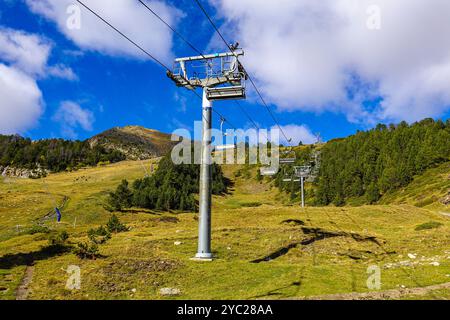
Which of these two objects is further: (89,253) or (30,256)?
(30,256)

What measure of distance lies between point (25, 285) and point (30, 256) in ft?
30.6

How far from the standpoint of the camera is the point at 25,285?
18.5 metres

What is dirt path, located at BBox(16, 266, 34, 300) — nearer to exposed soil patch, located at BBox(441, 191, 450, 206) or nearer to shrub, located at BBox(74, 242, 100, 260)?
shrub, located at BBox(74, 242, 100, 260)

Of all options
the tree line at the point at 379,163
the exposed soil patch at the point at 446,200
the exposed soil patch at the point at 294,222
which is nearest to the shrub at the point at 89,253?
the exposed soil patch at the point at 294,222

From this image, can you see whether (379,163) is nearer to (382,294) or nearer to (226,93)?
(226,93)

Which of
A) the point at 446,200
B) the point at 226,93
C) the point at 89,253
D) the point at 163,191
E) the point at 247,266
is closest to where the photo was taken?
the point at 247,266

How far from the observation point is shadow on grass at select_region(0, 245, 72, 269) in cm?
2423

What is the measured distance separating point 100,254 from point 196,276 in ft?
31.4

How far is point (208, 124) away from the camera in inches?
984

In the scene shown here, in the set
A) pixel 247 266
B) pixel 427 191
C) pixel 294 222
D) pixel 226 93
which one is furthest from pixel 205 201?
pixel 427 191

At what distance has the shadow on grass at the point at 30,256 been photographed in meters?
24.2

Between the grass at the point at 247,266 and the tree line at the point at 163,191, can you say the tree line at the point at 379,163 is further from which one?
the grass at the point at 247,266
